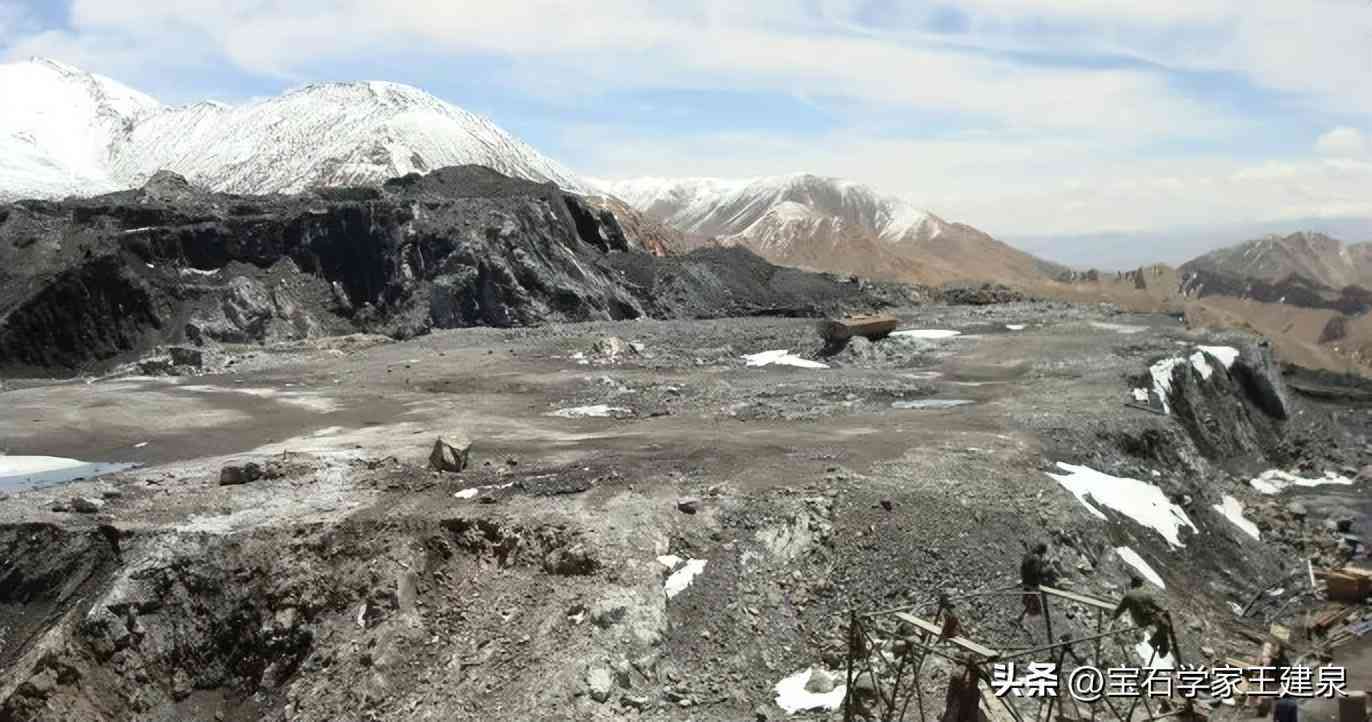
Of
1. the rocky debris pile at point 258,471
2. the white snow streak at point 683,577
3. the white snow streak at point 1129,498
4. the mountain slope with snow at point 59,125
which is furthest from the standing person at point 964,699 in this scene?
the mountain slope with snow at point 59,125

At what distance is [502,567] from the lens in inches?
569

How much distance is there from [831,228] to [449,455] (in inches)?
4635

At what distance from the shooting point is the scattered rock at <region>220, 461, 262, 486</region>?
660 inches

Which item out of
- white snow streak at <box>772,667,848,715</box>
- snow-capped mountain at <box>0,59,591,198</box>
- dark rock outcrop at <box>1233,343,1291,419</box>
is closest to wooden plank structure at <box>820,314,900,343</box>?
dark rock outcrop at <box>1233,343,1291,419</box>

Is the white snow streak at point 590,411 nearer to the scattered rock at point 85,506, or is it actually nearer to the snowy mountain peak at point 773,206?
the scattered rock at point 85,506

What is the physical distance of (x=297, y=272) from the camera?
46844 millimetres

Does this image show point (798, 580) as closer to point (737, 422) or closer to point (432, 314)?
point (737, 422)

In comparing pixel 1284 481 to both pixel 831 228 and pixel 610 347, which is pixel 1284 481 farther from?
pixel 831 228

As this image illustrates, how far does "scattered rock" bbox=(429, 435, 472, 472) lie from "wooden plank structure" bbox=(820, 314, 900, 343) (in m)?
18.3

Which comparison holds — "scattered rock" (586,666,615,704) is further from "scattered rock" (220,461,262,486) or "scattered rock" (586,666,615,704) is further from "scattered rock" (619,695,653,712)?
"scattered rock" (220,461,262,486)

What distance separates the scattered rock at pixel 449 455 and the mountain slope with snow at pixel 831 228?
89028 millimetres

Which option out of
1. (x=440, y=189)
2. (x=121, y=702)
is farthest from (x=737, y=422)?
(x=440, y=189)

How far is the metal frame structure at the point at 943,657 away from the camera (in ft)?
32.3

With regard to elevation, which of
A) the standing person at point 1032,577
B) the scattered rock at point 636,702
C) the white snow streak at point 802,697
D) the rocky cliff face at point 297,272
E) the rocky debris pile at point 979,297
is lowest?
the white snow streak at point 802,697
